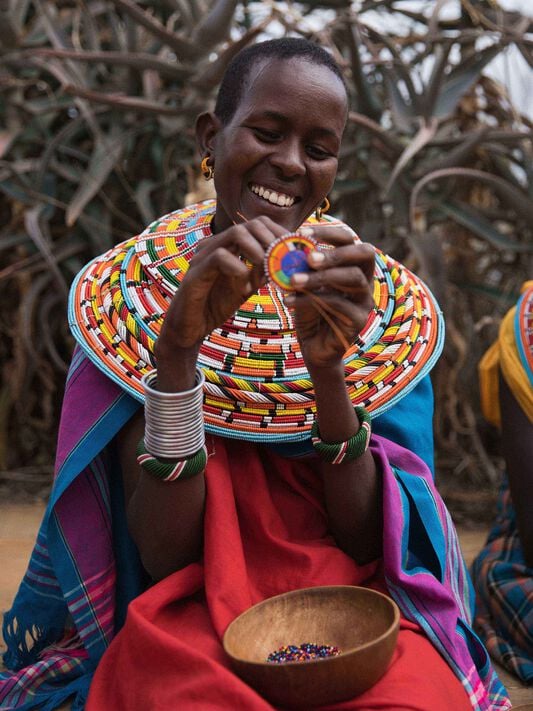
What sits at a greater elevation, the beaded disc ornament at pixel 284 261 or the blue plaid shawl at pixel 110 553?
the beaded disc ornament at pixel 284 261

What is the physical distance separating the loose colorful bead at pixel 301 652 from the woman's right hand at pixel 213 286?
558 mm

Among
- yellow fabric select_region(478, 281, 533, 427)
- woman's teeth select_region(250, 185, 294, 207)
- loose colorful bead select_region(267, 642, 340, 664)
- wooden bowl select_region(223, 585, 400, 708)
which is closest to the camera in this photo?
wooden bowl select_region(223, 585, 400, 708)

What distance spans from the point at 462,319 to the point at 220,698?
10.8 ft

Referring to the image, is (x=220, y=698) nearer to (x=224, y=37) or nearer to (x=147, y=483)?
(x=147, y=483)

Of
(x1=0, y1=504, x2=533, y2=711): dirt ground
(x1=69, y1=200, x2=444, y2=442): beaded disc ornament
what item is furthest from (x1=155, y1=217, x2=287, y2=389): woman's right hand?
(x1=0, y1=504, x2=533, y2=711): dirt ground

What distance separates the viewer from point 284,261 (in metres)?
1.47

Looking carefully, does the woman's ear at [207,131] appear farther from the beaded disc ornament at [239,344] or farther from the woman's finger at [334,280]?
the woman's finger at [334,280]

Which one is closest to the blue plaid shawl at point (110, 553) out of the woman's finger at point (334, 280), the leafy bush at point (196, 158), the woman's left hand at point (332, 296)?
the woman's left hand at point (332, 296)

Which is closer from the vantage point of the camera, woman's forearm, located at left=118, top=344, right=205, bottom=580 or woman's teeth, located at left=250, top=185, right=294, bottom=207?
woman's forearm, located at left=118, top=344, right=205, bottom=580

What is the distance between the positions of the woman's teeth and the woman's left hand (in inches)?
12.5

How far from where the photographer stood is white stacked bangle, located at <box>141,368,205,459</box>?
1.60 meters

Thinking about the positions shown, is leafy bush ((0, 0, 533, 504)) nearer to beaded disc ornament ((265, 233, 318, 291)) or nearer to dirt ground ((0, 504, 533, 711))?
dirt ground ((0, 504, 533, 711))

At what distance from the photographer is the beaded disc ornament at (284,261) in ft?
4.80

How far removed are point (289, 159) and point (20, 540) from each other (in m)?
2.45
